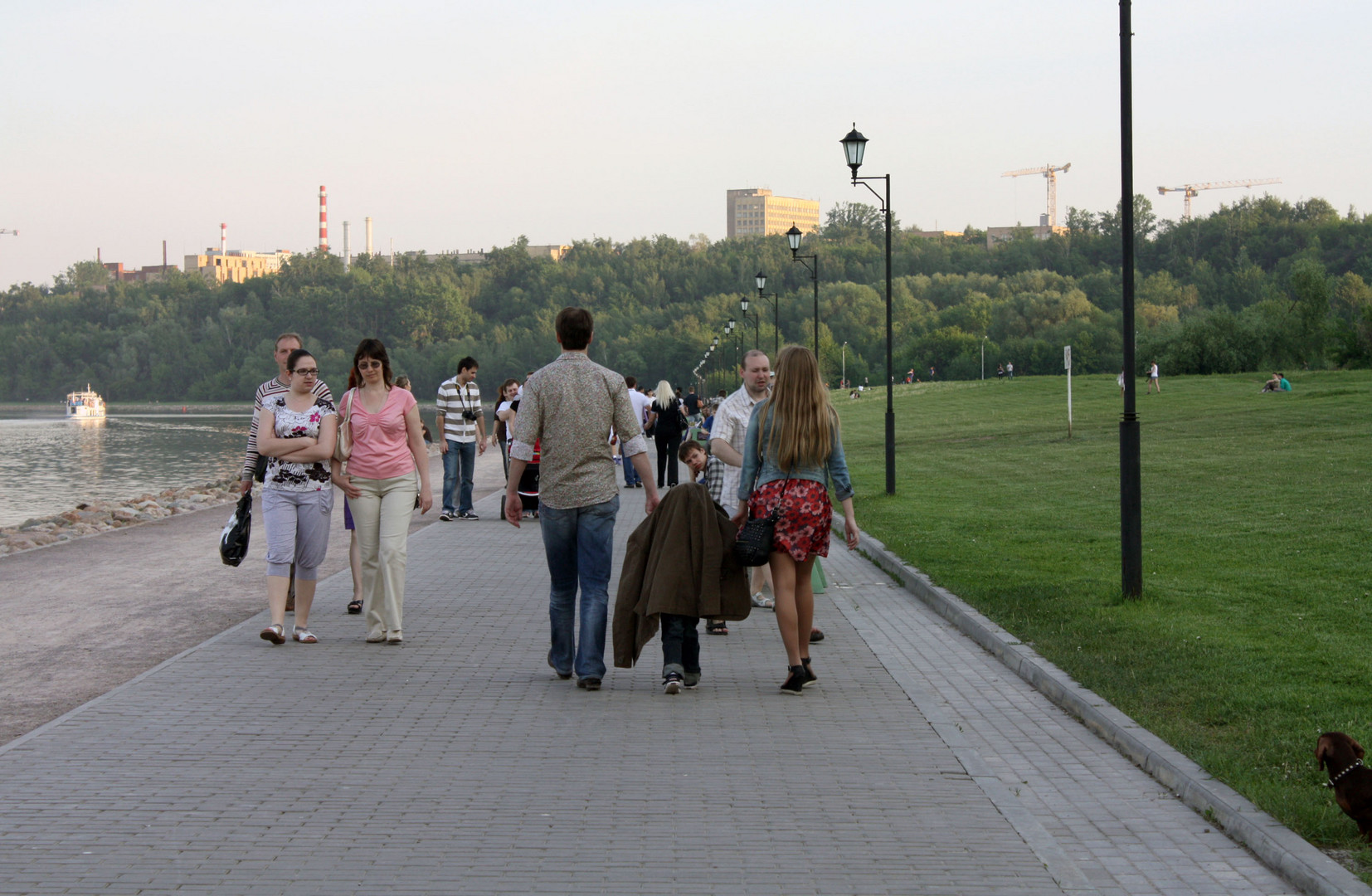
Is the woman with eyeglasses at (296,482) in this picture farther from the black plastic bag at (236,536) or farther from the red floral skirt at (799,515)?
the red floral skirt at (799,515)

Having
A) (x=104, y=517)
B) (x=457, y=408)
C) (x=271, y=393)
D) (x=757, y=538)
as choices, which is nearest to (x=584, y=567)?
(x=757, y=538)

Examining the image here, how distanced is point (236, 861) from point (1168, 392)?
172 feet

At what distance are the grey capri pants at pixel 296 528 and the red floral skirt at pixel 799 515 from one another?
3.02 metres

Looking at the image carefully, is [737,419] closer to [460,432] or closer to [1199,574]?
[1199,574]

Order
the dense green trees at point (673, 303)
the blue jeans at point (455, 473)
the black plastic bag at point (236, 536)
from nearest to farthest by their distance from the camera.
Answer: the black plastic bag at point (236, 536)
the blue jeans at point (455, 473)
the dense green trees at point (673, 303)

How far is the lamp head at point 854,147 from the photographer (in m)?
20.3

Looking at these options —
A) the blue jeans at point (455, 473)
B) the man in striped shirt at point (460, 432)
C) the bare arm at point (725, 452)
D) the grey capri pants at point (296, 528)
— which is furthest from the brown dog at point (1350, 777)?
the blue jeans at point (455, 473)

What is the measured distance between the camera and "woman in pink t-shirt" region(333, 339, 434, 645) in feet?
27.8

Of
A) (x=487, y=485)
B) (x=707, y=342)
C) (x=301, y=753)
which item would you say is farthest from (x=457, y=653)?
(x=707, y=342)

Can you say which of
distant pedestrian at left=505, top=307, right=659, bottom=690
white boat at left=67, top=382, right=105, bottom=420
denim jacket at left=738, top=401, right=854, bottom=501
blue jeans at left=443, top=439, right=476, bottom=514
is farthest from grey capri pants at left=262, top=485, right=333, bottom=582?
white boat at left=67, top=382, right=105, bottom=420

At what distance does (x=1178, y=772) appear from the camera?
5309 millimetres

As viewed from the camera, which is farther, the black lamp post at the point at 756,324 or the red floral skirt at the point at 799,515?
the black lamp post at the point at 756,324

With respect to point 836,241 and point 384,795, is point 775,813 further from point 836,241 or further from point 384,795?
point 836,241

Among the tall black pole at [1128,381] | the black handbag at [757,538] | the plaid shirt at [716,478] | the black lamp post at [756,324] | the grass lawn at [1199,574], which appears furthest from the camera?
the black lamp post at [756,324]
